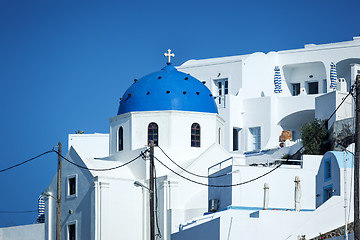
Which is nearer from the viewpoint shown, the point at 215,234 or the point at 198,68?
the point at 215,234

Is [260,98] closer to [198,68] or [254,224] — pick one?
[198,68]

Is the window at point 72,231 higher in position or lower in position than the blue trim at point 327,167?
lower

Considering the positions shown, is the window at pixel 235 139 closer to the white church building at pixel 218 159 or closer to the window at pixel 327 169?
the white church building at pixel 218 159

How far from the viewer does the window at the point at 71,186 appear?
53.7 metres

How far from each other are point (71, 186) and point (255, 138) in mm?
13987

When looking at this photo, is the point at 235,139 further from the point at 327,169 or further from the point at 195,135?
the point at 327,169

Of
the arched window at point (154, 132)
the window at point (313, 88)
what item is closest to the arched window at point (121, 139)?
the arched window at point (154, 132)

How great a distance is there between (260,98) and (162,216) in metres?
14.0

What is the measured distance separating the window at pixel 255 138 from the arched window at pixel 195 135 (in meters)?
8.65

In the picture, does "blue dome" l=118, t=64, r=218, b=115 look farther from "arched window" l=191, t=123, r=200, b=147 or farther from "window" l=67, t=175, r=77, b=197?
"window" l=67, t=175, r=77, b=197

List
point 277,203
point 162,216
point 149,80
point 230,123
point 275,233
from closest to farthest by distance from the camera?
point 275,233 → point 277,203 → point 162,216 → point 149,80 → point 230,123

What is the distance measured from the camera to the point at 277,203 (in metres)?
46.4

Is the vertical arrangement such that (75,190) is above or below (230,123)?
below

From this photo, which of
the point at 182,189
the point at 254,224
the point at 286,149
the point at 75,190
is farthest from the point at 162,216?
the point at 254,224
